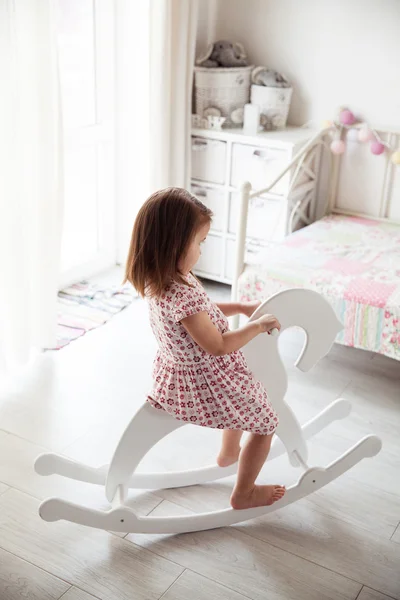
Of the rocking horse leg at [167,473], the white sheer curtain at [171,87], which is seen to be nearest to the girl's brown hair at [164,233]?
the rocking horse leg at [167,473]

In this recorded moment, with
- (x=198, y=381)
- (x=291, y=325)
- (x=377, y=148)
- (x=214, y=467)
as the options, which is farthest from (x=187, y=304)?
(x=377, y=148)

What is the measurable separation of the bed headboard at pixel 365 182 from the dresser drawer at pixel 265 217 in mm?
374

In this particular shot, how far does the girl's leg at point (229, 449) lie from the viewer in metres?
2.04

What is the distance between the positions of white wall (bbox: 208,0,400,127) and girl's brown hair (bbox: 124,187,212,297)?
191 cm

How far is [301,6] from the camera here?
10.7 ft

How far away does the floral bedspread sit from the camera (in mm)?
2492

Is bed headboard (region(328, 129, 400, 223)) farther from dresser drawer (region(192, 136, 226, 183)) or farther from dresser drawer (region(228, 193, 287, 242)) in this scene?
dresser drawer (region(192, 136, 226, 183))

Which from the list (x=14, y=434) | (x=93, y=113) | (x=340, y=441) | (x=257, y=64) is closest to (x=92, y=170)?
(x=93, y=113)

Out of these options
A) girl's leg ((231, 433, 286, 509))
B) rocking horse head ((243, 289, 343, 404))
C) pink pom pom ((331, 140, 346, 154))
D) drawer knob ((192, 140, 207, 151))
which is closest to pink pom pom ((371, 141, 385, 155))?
pink pom pom ((331, 140, 346, 154))

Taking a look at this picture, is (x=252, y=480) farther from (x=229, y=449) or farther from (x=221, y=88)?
(x=221, y=88)

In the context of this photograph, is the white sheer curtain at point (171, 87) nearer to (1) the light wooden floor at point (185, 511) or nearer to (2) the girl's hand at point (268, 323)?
(1) the light wooden floor at point (185, 511)

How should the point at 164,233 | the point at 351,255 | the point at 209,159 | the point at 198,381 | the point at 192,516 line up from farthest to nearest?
the point at 209,159 < the point at 351,255 < the point at 192,516 < the point at 198,381 < the point at 164,233

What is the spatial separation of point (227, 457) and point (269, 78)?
1937 mm

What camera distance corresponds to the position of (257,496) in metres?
1.91
